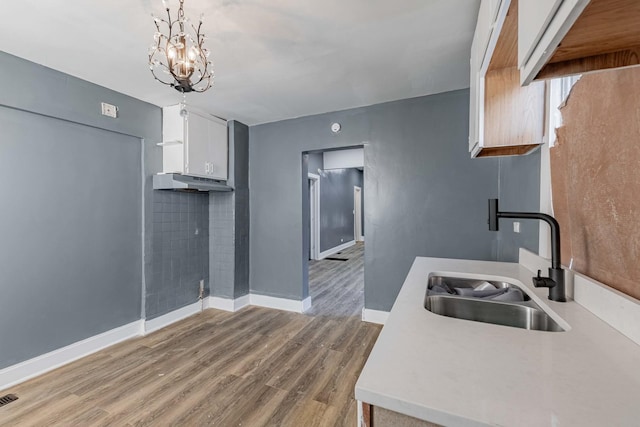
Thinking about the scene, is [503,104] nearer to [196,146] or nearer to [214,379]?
[214,379]

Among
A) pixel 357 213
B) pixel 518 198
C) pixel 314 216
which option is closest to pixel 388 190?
pixel 518 198

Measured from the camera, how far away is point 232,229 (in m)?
3.53

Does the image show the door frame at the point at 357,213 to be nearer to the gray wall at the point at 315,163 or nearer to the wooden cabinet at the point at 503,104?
the gray wall at the point at 315,163

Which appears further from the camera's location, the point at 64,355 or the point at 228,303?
the point at 228,303

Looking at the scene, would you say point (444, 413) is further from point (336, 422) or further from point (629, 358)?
point (336, 422)

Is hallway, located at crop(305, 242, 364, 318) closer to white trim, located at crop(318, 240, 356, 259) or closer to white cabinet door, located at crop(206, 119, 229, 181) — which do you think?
white trim, located at crop(318, 240, 356, 259)

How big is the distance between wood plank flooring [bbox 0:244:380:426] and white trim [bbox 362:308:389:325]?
7 cm

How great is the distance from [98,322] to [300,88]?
2.93 metres

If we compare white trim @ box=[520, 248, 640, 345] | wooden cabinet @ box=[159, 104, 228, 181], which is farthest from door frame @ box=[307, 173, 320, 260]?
white trim @ box=[520, 248, 640, 345]

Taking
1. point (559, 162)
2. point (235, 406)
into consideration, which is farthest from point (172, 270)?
point (559, 162)

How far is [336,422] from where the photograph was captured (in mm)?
1668

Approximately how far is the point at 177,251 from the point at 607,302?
3555mm

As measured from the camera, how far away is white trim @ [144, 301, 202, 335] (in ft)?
9.61

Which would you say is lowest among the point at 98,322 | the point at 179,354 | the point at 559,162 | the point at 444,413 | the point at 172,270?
the point at 179,354
